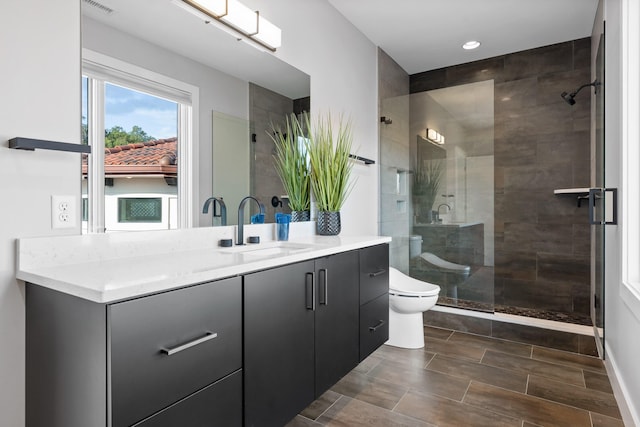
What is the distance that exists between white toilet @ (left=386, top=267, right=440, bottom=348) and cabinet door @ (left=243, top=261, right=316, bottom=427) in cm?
126

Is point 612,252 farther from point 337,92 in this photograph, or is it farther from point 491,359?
point 337,92

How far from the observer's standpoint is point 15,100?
117cm

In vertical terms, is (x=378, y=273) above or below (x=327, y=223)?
below

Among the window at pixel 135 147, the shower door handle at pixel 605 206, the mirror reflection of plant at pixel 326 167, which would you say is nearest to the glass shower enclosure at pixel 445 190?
the shower door handle at pixel 605 206

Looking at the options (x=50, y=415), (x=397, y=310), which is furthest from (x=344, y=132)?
(x=50, y=415)

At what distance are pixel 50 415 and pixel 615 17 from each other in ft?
10.1

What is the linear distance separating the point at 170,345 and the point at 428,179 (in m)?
2.76

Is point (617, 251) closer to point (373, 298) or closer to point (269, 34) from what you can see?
point (373, 298)

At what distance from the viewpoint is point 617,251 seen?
2.01 meters

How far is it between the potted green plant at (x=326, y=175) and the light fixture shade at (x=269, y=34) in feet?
1.82

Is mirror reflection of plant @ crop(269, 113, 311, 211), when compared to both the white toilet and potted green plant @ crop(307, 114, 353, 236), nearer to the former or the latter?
potted green plant @ crop(307, 114, 353, 236)

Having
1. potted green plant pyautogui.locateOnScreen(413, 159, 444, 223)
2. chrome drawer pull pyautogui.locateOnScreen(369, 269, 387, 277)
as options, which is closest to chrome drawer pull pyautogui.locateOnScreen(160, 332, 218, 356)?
chrome drawer pull pyautogui.locateOnScreen(369, 269, 387, 277)

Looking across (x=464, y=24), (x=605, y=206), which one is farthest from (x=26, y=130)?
(x=464, y=24)

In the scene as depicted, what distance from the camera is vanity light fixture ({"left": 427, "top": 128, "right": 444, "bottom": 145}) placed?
10.8ft
